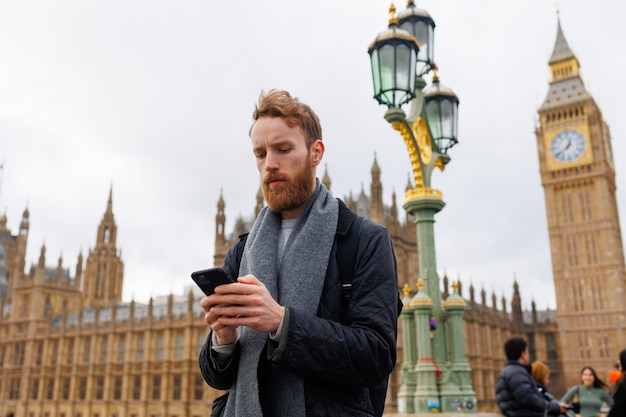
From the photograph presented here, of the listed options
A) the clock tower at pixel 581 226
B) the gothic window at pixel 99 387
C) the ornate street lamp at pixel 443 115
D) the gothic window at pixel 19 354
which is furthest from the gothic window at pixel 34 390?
Result: the ornate street lamp at pixel 443 115

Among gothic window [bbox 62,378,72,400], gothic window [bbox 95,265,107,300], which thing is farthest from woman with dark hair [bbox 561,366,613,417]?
gothic window [bbox 95,265,107,300]

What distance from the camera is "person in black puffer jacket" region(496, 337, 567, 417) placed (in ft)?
14.6

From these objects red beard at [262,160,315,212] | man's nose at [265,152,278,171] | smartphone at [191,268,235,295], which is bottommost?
smartphone at [191,268,235,295]

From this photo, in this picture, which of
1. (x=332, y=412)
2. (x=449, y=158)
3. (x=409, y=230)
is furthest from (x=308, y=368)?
(x=409, y=230)

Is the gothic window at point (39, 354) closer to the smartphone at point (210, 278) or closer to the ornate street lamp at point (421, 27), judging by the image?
the ornate street lamp at point (421, 27)

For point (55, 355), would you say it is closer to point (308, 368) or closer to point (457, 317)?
point (457, 317)

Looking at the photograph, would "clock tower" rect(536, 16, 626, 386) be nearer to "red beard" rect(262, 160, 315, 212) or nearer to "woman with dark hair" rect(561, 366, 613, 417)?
"woman with dark hair" rect(561, 366, 613, 417)

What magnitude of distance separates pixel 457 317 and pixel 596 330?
139 ft

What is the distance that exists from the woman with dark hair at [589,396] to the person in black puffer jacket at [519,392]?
1.07 meters

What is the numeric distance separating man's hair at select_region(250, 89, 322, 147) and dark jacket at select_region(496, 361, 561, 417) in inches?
145

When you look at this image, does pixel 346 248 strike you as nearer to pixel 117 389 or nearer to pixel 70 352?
pixel 117 389

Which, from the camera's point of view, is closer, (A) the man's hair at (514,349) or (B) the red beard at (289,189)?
(B) the red beard at (289,189)

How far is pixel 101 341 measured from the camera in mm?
38719

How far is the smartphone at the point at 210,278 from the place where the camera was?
1260mm
